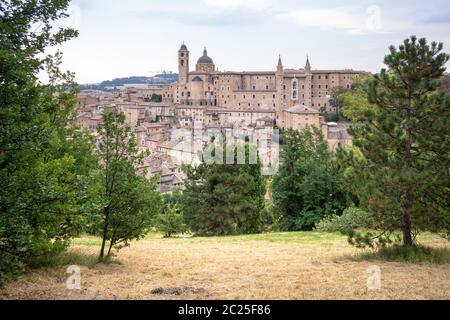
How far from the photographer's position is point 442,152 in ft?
39.2

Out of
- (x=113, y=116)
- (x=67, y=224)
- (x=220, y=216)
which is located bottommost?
(x=220, y=216)

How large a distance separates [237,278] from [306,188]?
17.1 meters

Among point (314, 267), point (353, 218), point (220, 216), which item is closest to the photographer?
point (314, 267)

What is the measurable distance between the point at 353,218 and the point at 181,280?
1335cm

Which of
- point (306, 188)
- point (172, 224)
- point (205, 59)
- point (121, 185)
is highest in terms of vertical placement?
point (205, 59)

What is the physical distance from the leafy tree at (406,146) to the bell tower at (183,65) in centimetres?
11113

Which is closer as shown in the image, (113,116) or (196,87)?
(113,116)

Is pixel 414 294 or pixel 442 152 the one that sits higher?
pixel 442 152

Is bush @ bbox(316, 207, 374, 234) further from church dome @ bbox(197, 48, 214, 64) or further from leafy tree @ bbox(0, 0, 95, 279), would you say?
church dome @ bbox(197, 48, 214, 64)

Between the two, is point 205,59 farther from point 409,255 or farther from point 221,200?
point 409,255

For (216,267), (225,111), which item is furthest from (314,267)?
(225,111)

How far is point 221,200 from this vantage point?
27438 millimetres

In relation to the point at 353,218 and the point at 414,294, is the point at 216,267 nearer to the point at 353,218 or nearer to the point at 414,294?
the point at 414,294

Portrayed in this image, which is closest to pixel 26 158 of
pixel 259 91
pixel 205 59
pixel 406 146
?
pixel 406 146
